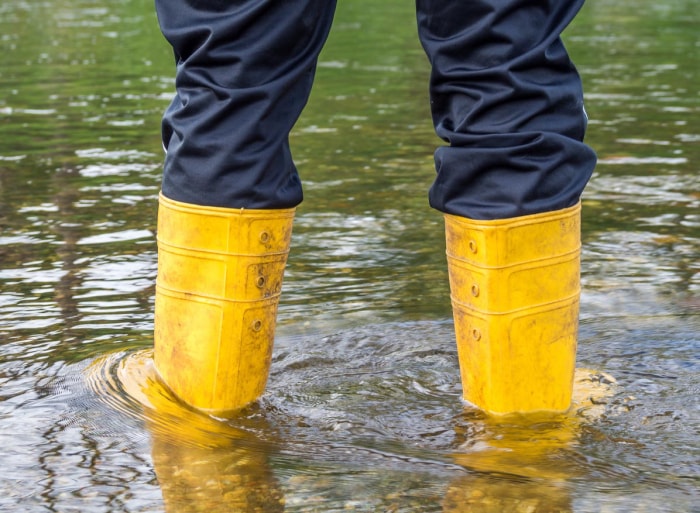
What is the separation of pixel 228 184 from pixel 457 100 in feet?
1.37

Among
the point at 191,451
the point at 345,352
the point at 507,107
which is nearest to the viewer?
the point at 191,451

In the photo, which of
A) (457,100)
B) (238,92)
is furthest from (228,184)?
(457,100)

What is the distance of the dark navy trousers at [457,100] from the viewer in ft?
6.24

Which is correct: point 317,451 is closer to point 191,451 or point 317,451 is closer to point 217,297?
point 191,451

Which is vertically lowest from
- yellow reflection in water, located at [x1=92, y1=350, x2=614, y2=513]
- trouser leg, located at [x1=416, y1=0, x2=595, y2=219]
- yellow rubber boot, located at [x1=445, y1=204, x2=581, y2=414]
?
yellow reflection in water, located at [x1=92, y1=350, x2=614, y2=513]

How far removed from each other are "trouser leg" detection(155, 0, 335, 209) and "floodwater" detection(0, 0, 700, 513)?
405 mm

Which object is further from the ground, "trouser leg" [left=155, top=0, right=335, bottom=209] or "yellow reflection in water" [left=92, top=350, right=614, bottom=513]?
"trouser leg" [left=155, top=0, right=335, bottom=209]

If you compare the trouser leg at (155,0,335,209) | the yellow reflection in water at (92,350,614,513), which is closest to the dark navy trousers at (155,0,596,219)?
the trouser leg at (155,0,335,209)

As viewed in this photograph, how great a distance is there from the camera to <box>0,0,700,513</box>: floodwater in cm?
170

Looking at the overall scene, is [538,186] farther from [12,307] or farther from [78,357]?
[12,307]

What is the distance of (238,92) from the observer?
75.1 inches

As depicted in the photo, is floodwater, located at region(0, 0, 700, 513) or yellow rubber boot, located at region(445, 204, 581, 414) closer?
floodwater, located at region(0, 0, 700, 513)

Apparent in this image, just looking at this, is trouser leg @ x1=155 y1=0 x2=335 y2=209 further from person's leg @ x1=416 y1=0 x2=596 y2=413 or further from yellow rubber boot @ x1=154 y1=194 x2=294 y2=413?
person's leg @ x1=416 y1=0 x2=596 y2=413

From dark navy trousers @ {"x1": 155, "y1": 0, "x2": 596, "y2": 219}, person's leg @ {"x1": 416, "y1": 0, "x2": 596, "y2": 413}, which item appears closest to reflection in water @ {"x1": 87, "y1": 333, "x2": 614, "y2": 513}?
person's leg @ {"x1": 416, "y1": 0, "x2": 596, "y2": 413}
